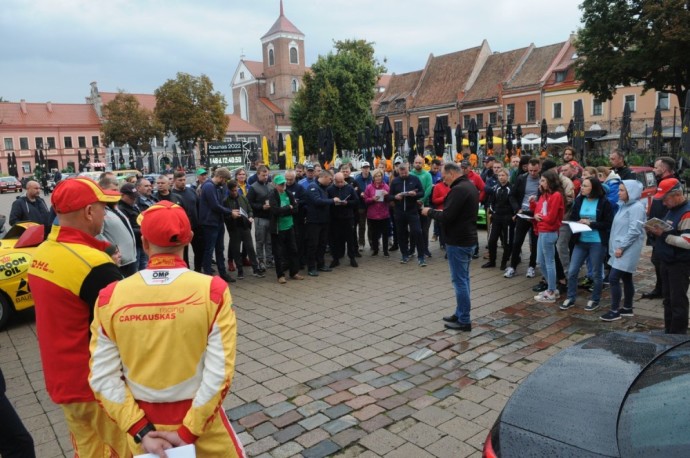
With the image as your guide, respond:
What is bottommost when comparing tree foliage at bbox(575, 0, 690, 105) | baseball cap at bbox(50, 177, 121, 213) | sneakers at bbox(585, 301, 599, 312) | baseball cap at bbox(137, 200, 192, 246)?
sneakers at bbox(585, 301, 599, 312)

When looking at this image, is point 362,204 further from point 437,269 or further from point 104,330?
point 104,330

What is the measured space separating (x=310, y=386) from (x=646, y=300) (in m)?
5.33

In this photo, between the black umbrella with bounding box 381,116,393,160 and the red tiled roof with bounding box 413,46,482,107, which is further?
the red tiled roof with bounding box 413,46,482,107

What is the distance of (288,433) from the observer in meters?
4.12

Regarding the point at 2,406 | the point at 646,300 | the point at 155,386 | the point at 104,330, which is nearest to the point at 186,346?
the point at 155,386

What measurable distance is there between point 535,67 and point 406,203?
159ft

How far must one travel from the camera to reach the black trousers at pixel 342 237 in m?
10.2

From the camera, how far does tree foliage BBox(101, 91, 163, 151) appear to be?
146 feet

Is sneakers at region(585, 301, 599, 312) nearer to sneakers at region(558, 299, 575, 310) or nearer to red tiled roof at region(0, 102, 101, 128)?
sneakers at region(558, 299, 575, 310)

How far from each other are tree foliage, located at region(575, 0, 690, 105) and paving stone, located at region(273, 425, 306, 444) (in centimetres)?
3275

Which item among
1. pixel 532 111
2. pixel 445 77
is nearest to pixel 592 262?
pixel 532 111

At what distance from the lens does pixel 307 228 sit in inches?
381

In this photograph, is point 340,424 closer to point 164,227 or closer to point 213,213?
point 164,227

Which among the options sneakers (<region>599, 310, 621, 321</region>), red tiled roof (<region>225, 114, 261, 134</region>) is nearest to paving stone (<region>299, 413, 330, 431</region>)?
sneakers (<region>599, 310, 621, 321</region>)
